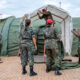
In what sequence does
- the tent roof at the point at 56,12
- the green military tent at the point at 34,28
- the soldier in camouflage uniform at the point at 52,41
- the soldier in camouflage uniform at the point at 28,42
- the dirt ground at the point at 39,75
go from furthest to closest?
the green military tent at the point at 34,28, the tent roof at the point at 56,12, the soldier in camouflage uniform at the point at 52,41, the soldier in camouflage uniform at the point at 28,42, the dirt ground at the point at 39,75

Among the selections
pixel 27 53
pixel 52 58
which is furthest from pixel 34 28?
pixel 27 53

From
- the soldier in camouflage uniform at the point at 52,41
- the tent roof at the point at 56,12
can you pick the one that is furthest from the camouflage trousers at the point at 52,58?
the tent roof at the point at 56,12

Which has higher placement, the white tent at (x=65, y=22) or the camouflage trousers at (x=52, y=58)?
the white tent at (x=65, y=22)

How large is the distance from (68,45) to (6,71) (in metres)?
4.52

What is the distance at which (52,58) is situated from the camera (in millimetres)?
7156

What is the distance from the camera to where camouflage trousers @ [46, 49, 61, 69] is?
6789 mm

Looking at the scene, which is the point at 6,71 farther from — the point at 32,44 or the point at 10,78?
the point at 32,44

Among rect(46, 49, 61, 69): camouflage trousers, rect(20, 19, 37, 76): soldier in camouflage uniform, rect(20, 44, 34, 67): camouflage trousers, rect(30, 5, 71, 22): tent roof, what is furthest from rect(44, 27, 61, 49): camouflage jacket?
rect(30, 5, 71, 22): tent roof

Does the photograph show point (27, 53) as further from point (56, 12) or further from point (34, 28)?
point (56, 12)

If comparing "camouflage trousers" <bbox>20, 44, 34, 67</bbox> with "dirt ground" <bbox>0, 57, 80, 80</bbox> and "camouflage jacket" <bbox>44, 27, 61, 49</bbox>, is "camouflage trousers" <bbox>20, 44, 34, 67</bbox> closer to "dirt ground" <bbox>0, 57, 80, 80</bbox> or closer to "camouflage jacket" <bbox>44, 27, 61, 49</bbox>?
"dirt ground" <bbox>0, 57, 80, 80</bbox>

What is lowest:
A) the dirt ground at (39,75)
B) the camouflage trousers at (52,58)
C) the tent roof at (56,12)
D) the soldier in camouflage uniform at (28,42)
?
the dirt ground at (39,75)

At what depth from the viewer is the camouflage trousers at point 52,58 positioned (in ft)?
22.3

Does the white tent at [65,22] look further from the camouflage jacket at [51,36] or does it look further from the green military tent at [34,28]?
the camouflage jacket at [51,36]

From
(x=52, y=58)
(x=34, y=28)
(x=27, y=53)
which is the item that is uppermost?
(x=34, y=28)
